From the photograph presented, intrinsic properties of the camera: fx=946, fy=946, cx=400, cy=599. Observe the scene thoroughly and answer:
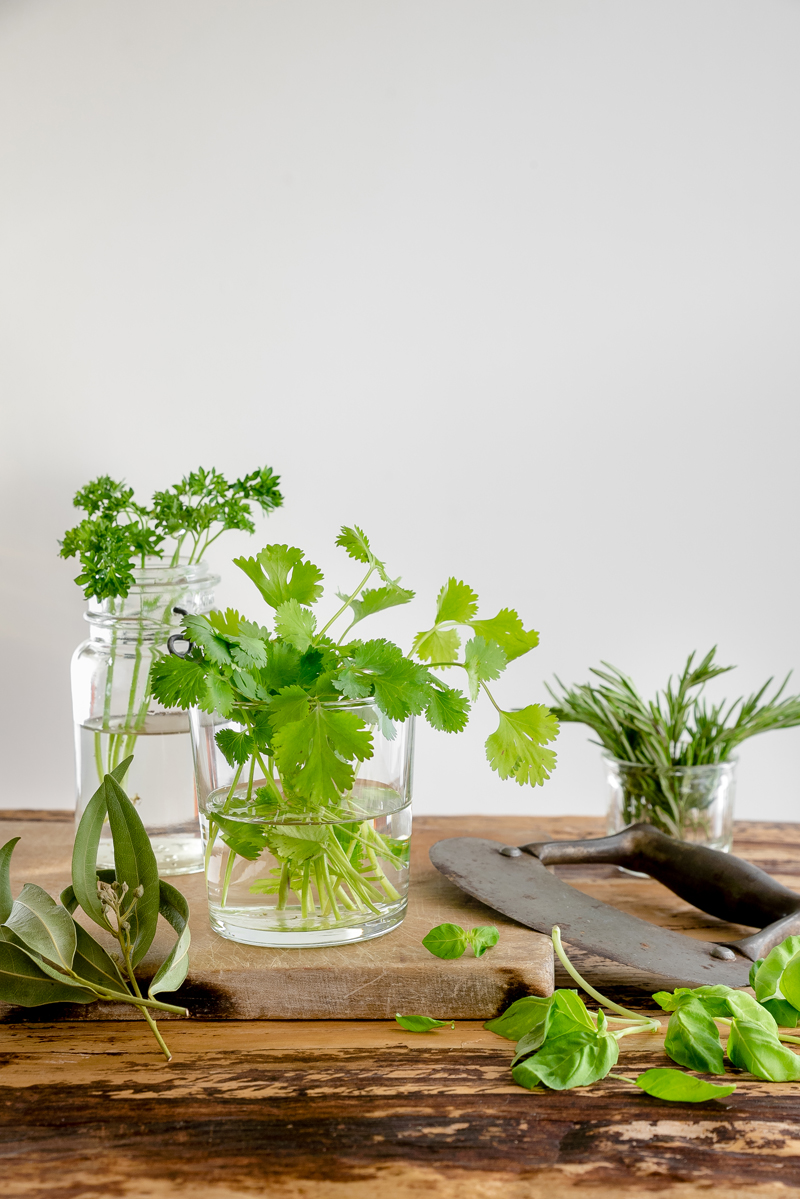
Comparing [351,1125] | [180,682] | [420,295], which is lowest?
A: [351,1125]

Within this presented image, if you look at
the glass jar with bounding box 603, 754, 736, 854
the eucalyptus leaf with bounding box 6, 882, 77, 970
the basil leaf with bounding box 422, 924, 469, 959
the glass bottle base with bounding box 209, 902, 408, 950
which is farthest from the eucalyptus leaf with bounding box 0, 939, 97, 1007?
the glass jar with bounding box 603, 754, 736, 854

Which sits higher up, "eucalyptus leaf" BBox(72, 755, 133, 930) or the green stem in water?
"eucalyptus leaf" BBox(72, 755, 133, 930)

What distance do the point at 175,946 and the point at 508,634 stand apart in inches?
11.5

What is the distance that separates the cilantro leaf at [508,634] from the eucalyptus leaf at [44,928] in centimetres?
32

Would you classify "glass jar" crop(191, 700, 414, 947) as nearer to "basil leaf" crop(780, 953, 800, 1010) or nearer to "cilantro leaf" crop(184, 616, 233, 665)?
"cilantro leaf" crop(184, 616, 233, 665)

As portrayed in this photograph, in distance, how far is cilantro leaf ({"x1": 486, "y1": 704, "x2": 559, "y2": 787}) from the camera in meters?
0.63

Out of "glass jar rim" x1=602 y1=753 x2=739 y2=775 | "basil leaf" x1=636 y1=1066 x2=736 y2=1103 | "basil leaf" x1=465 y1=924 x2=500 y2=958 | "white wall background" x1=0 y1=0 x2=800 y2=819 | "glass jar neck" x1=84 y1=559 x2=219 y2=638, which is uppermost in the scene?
"white wall background" x1=0 y1=0 x2=800 y2=819

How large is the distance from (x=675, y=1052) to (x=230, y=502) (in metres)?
0.50

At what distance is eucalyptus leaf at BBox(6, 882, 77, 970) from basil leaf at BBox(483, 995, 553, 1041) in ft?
0.83

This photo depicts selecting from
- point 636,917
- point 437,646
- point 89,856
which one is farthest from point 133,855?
point 636,917

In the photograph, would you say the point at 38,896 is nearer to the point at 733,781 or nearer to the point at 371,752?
the point at 371,752

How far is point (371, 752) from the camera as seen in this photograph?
555 mm

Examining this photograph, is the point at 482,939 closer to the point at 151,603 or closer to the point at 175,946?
the point at 175,946

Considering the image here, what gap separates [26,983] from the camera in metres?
0.54
